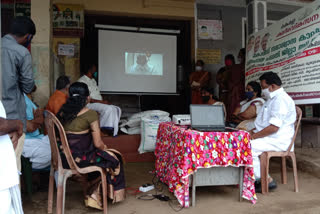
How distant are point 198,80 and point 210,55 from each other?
828 millimetres

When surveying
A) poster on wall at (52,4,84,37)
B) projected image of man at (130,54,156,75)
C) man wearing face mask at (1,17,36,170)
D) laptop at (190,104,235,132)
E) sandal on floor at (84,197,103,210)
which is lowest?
sandal on floor at (84,197,103,210)

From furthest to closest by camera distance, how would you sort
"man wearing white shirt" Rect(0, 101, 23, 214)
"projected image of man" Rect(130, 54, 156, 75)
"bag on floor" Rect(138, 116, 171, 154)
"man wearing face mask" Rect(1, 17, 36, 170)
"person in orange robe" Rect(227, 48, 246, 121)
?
"projected image of man" Rect(130, 54, 156, 75), "person in orange robe" Rect(227, 48, 246, 121), "bag on floor" Rect(138, 116, 171, 154), "man wearing face mask" Rect(1, 17, 36, 170), "man wearing white shirt" Rect(0, 101, 23, 214)

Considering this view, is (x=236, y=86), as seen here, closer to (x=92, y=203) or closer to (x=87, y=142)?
(x=87, y=142)

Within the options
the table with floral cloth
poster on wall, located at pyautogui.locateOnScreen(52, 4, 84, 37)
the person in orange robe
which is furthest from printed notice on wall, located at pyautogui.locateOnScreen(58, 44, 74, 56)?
the table with floral cloth

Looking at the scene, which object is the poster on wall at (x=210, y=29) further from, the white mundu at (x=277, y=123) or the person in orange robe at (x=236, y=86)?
the white mundu at (x=277, y=123)

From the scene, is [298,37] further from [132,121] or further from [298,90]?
[132,121]

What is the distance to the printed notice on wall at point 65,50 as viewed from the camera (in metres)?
6.13

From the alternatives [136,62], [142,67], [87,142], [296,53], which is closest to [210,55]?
[142,67]

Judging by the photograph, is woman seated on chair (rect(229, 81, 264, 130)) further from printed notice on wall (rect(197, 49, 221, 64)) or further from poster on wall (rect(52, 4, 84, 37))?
poster on wall (rect(52, 4, 84, 37))

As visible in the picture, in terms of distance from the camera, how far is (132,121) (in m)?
4.79

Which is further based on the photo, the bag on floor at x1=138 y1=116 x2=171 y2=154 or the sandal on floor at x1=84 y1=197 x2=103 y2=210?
the bag on floor at x1=138 y1=116 x2=171 y2=154

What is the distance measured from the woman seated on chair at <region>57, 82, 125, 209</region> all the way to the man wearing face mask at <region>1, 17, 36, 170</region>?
0.36 m

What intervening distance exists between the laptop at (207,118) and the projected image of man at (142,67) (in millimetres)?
4507

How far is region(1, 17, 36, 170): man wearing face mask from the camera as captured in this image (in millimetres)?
2182
